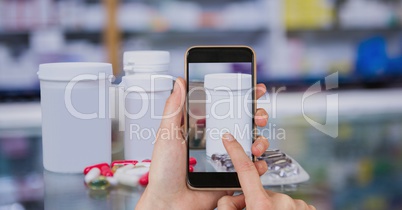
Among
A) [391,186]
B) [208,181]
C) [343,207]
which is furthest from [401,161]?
[208,181]

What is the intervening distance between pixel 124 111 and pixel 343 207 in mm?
436

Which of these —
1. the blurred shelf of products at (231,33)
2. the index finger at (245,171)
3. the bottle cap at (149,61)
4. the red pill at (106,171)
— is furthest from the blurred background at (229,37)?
the index finger at (245,171)

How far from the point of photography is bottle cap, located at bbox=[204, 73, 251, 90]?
85cm

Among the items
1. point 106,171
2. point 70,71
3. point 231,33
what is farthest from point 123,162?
point 231,33

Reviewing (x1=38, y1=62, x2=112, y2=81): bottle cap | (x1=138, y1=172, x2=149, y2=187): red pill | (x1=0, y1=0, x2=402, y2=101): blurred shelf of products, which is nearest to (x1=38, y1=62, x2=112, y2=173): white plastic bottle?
(x1=38, y1=62, x2=112, y2=81): bottle cap

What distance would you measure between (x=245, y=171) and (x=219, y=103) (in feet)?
0.77

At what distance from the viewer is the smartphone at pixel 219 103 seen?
2.53ft

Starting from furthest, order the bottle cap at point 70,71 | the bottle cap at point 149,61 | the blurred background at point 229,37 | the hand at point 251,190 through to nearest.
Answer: the blurred background at point 229,37 → the bottle cap at point 149,61 → the bottle cap at point 70,71 → the hand at point 251,190

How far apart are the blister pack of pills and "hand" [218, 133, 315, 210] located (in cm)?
8

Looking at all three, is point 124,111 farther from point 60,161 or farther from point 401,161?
point 401,161

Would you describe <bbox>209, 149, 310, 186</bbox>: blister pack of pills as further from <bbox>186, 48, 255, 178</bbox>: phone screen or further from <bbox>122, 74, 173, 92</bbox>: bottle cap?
<bbox>122, 74, 173, 92</bbox>: bottle cap

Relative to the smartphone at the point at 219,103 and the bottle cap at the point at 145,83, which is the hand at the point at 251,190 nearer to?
the smartphone at the point at 219,103

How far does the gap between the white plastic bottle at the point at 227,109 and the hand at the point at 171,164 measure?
2.9 inches

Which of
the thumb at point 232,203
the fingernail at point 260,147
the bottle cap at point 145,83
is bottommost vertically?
the thumb at point 232,203
